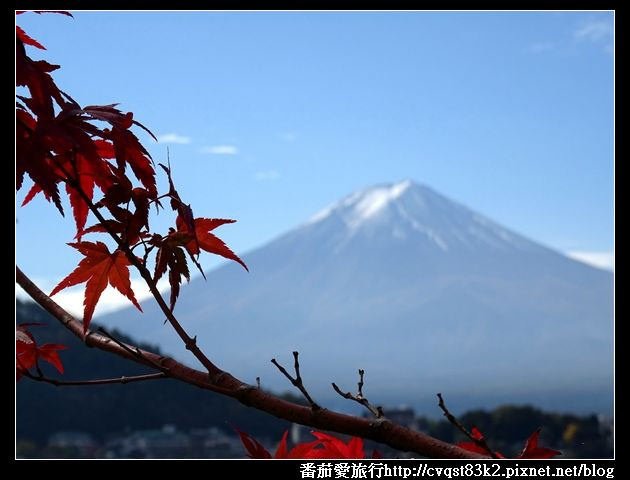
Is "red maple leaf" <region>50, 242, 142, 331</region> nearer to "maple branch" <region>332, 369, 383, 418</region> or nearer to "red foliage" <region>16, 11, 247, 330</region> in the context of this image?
"red foliage" <region>16, 11, 247, 330</region>

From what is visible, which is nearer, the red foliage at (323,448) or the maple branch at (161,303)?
the maple branch at (161,303)

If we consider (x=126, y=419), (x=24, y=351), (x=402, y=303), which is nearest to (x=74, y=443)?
(x=126, y=419)

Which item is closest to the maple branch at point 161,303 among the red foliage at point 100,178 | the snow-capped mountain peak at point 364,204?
the red foliage at point 100,178

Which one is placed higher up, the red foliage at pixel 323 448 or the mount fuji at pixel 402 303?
the mount fuji at pixel 402 303

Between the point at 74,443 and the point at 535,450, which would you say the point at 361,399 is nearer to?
the point at 535,450

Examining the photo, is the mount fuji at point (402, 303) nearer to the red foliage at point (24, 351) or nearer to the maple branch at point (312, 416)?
the red foliage at point (24, 351)

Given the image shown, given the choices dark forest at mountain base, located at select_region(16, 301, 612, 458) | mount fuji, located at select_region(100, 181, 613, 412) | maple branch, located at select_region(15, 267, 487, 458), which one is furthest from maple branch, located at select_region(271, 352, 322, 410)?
mount fuji, located at select_region(100, 181, 613, 412)

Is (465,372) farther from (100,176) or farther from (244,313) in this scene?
(100,176)
